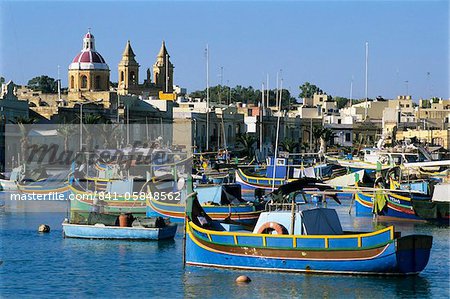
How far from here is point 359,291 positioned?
30.5m

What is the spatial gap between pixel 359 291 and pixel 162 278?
19.8ft

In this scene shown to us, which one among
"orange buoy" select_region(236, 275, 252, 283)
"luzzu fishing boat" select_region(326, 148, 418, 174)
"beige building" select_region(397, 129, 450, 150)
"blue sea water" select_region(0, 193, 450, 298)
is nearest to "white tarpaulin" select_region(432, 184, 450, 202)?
"blue sea water" select_region(0, 193, 450, 298)

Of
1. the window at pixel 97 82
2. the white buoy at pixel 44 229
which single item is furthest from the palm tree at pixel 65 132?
the white buoy at pixel 44 229

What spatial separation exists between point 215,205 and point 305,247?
12883mm

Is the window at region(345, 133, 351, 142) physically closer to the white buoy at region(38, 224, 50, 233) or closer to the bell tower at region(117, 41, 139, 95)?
the bell tower at region(117, 41, 139, 95)

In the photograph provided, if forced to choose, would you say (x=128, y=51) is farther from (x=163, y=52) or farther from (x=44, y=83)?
(x=44, y=83)

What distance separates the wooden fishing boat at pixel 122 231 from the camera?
40.2 metres

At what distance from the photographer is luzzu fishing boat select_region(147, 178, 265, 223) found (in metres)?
43.0

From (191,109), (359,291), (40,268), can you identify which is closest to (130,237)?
(40,268)

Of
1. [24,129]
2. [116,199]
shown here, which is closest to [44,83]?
[24,129]

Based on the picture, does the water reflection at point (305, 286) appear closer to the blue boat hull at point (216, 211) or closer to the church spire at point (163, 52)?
the blue boat hull at point (216, 211)

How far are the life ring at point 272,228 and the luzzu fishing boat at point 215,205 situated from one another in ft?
29.2

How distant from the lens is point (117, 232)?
40.8 metres

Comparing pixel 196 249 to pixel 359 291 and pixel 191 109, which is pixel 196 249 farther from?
pixel 191 109
